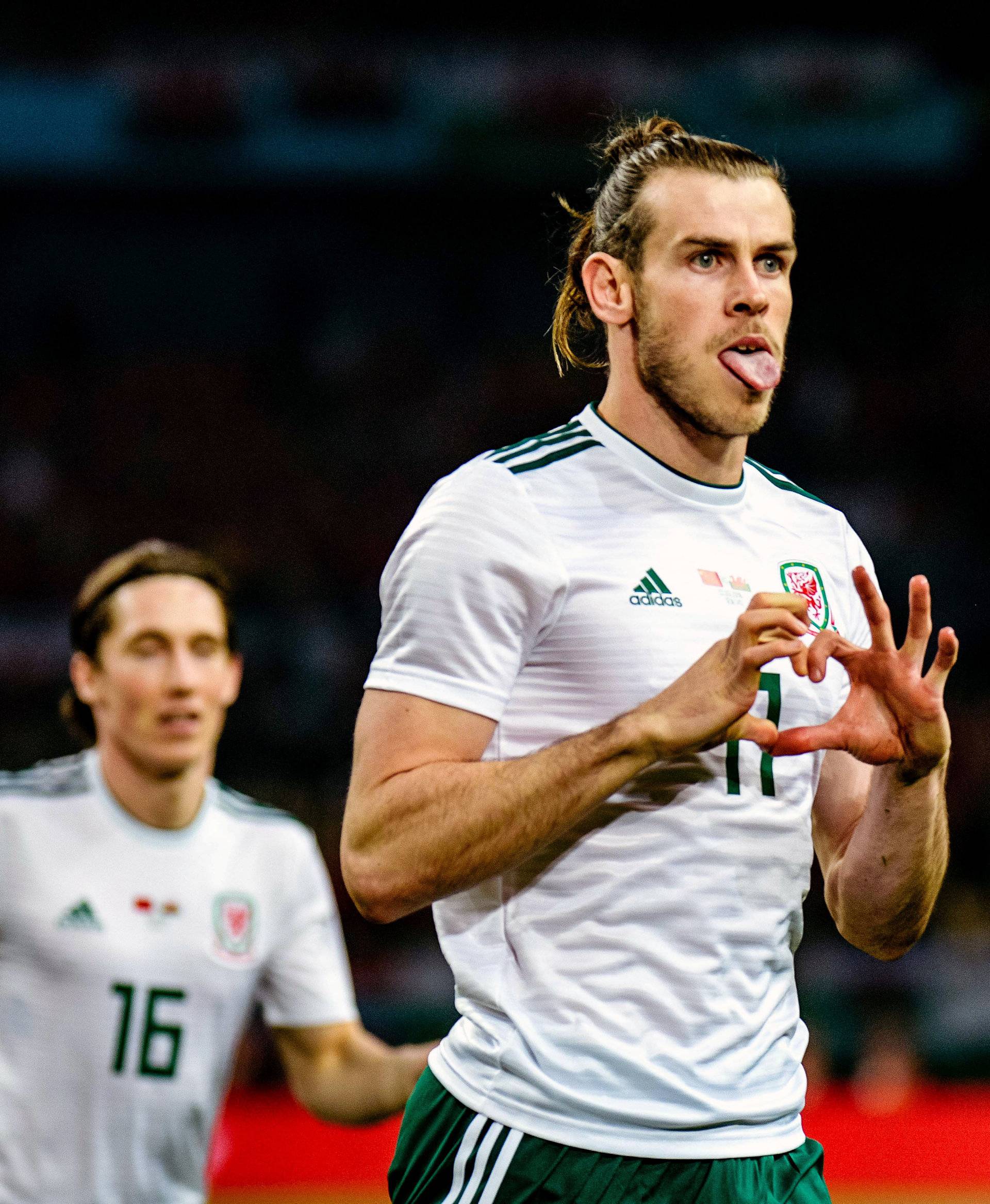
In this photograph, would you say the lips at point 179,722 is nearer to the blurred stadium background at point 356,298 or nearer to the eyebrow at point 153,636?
the eyebrow at point 153,636

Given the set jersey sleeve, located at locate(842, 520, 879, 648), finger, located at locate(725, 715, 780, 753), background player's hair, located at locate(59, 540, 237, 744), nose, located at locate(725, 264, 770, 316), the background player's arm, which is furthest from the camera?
background player's hair, located at locate(59, 540, 237, 744)

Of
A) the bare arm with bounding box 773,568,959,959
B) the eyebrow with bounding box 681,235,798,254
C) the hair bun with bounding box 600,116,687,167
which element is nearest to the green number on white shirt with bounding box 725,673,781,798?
the bare arm with bounding box 773,568,959,959

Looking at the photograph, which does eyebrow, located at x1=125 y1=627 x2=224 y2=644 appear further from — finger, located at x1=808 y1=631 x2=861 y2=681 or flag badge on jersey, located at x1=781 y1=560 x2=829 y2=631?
finger, located at x1=808 y1=631 x2=861 y2=681

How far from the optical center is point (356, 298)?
17141 mm

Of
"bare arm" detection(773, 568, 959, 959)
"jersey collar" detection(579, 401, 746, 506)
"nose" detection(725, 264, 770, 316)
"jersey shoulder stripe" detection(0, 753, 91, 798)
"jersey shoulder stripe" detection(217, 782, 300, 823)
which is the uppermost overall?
"nose" detection(725, 264, 770, 316)

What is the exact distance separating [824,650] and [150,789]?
6.81ft

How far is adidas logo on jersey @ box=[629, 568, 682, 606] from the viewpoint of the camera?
7.04ft

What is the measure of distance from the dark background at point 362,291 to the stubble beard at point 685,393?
9920 millimetres

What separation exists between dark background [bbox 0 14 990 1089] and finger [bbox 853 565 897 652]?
10137 mm

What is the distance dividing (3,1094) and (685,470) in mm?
2026

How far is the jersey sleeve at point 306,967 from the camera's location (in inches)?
139

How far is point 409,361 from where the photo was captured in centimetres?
1630

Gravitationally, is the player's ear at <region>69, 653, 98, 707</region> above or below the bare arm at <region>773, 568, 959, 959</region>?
below

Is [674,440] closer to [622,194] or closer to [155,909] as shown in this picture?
[622,194]
